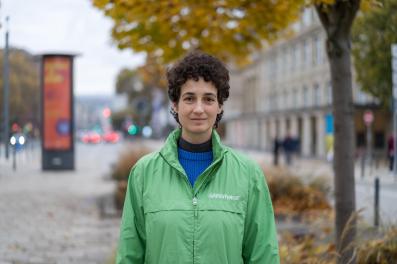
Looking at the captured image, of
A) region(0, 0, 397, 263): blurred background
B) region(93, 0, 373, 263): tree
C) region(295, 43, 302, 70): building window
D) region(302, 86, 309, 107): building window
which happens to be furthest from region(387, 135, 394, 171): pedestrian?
region(295, 43, 302, 70): building window

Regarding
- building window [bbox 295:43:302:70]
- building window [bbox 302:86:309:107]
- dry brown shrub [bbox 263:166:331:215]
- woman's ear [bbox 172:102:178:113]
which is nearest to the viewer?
woman's ear [bbox 172:102:178:113]

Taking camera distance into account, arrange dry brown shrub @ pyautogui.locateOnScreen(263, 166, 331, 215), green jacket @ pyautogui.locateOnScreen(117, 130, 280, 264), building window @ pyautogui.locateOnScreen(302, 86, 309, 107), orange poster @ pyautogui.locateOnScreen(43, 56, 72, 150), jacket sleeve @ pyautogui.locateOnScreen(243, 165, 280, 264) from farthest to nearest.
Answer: building window @ pyautogui.locateOnScreen(302, 86, 309, 107) < orange poster @ pyautogui.locateOnScreen(43, 56, 72, 150) < dry brown shrub @ pyautogui.locateOnScreen(263, 166, 331, 215) < jacket sleeve @ pyautogui.locateOnScreen(243, 165, 280, 264) < green jacket @ pyautogui.locateOnScreen(117, 130, 280, 264)

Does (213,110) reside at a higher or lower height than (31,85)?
lower

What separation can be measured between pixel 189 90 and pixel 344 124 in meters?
3.73

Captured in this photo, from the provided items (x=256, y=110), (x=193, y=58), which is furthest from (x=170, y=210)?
(x=256, y=110)

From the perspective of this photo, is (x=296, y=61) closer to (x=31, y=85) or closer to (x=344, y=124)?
(x=31, y=85)

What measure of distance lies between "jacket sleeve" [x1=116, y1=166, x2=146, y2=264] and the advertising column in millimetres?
21593

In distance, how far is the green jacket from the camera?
8.55 ft

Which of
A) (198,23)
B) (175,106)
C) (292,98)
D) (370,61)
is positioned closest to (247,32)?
(198,23)

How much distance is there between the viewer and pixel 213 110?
2781mm

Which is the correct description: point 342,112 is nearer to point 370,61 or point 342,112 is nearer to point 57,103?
point 57,103

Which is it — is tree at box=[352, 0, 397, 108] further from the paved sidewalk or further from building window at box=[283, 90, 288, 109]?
building window at box=[283, 90, 288, 109]

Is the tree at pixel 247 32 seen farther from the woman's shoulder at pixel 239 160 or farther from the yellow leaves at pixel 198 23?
the woman's shoulder at pixel 239 160

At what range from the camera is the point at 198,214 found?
262 centimetres
